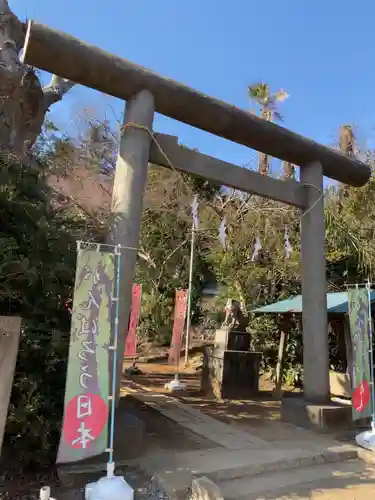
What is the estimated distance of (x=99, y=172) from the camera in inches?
664

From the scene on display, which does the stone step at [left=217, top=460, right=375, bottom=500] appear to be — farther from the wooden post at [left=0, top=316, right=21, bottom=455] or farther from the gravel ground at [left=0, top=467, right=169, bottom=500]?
the wooden post at [left=0, top=316, right=21, bottom=455]

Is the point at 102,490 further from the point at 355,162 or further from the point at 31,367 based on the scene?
the point at 355,162

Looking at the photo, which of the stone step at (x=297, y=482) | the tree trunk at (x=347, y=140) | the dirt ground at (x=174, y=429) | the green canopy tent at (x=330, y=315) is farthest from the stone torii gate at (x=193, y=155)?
the tree trunk at (x=347, y=140)

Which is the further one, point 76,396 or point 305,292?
point 305,292

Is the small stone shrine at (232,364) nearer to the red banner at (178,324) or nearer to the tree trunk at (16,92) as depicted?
the red banner at (178,324)

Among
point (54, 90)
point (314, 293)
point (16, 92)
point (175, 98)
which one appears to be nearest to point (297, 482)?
point (314, 293)

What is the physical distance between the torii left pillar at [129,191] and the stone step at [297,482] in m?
1.70

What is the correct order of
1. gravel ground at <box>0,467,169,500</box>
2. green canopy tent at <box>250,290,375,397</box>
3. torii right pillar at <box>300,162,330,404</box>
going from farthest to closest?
green canopy tent at <box>250,290,375,397</box> → torii right pillar at <box>300,162,330,404</box> → gravel ground at <box>0,467,169,500</box>

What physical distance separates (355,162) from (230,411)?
5.25m

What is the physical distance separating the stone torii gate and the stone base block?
230 mm

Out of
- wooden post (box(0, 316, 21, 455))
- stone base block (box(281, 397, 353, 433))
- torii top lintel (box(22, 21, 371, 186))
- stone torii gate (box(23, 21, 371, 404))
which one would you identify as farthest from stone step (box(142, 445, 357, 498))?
torii top lintel (box(22, 21, 371, 186))

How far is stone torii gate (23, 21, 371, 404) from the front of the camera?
5.08 metres

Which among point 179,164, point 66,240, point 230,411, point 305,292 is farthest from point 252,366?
point 66,240

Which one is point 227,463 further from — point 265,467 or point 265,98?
point 265,98
